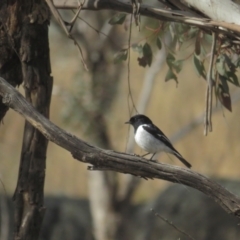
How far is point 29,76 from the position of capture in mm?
3396

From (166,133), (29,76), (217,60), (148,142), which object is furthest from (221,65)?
(166,133)

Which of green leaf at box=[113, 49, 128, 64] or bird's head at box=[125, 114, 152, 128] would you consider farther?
bird's head at box=[125, 114, 152, 128]

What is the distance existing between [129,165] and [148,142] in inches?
76.5

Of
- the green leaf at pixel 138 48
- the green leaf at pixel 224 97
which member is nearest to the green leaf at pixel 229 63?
the green leaf at pixel 224 97

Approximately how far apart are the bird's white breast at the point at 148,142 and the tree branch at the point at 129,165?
1.88 meters

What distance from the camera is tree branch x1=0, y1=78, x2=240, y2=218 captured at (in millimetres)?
2838

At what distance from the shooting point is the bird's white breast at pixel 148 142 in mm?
4789

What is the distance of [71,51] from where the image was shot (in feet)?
33.8

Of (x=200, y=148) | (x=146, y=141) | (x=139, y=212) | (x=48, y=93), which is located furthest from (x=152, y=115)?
(x=48, y=93)

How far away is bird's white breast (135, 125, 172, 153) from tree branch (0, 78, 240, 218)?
1.88m

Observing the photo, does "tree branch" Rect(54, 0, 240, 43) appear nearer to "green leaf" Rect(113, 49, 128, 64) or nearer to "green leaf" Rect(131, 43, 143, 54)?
"green leaf" Rect(113, 49, 128, 64)

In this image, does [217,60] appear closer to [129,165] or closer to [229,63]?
[229,63]

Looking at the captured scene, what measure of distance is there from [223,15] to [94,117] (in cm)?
614

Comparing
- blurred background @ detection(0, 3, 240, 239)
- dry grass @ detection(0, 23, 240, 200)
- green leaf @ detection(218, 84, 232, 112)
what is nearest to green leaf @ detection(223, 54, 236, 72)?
green leaf @ detection(218, 84, 232, 112)
